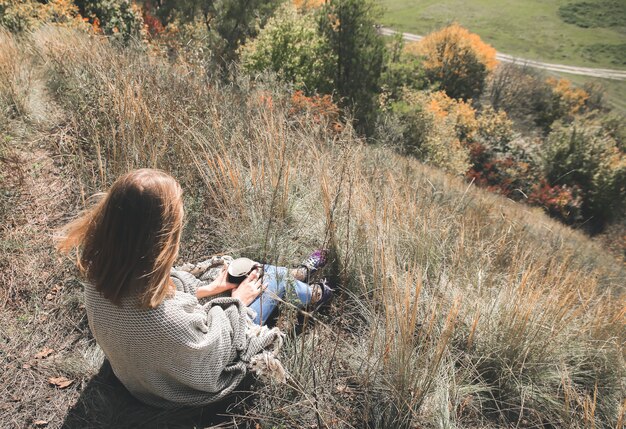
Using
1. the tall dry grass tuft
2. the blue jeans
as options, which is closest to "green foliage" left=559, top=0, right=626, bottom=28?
the tall dry grass tuft

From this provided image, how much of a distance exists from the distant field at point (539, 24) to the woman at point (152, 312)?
5537cm

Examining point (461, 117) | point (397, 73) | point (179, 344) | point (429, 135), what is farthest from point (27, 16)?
point (461, 117)

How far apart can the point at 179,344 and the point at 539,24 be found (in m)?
72.1

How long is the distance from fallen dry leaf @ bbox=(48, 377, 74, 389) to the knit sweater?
375 millimetres

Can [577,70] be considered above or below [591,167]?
above

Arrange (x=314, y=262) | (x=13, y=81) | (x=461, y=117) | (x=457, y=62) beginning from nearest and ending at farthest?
A: 1. (x=314, y=262)
2. (x=13, y=81)
3. (x=461, y=117)
4. (x=457, y=62)

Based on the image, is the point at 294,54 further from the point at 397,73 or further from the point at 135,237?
the point at 135,237

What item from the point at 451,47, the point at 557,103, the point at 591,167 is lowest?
the point at 591,167

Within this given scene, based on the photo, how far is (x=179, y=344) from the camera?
152 centimetres

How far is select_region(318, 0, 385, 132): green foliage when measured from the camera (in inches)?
473

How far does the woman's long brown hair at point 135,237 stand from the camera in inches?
55.5

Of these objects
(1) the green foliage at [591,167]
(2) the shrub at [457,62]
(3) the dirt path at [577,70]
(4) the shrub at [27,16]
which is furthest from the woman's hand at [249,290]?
(3) the dirt path at [577,70]

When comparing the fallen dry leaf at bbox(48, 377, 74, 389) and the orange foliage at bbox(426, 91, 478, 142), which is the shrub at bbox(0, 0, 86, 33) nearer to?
the fallen dry leaf at bbox(48, 377, 74, 389)

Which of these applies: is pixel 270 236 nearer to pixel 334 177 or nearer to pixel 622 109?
pixel 334 177
